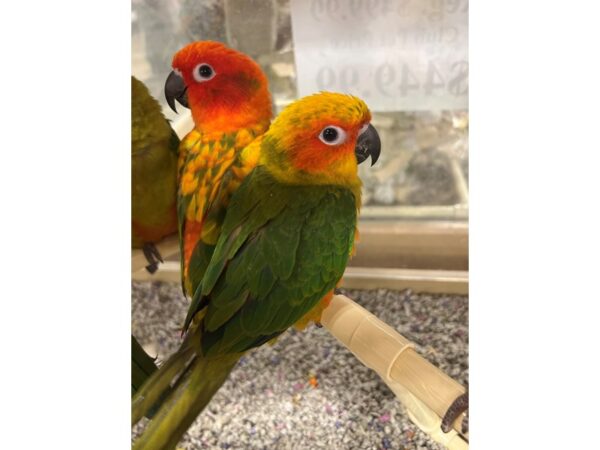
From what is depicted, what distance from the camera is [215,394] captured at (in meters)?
0.88

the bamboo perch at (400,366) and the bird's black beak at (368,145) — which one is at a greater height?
the bird's black beak at (368,145)

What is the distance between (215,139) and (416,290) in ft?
1.21

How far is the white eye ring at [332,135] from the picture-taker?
2.67 ft

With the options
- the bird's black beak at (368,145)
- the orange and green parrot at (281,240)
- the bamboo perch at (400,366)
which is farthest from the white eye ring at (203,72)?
the bamboo perch at (400,366)

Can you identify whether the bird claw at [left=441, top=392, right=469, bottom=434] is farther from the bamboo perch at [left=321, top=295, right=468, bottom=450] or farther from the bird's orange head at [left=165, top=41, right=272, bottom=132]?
the bird's orange head at [left=165, top=41, right=272, bottom=132]

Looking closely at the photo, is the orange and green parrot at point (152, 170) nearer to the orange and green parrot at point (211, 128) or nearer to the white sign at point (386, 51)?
the orange and green parrot at point (211, 128)

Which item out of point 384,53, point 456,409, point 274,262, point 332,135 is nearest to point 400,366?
point 456,409

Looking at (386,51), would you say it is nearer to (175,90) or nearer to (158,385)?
(175,90)

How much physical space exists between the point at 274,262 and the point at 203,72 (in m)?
0.30

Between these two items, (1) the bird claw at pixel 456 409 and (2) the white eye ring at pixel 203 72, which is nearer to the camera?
(1) the bird claw at pixel 456 409

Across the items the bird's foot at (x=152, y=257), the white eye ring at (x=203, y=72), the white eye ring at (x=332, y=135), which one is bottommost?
the bird's foot at (x=152, y=257)

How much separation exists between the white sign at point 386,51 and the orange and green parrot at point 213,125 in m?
0.08
